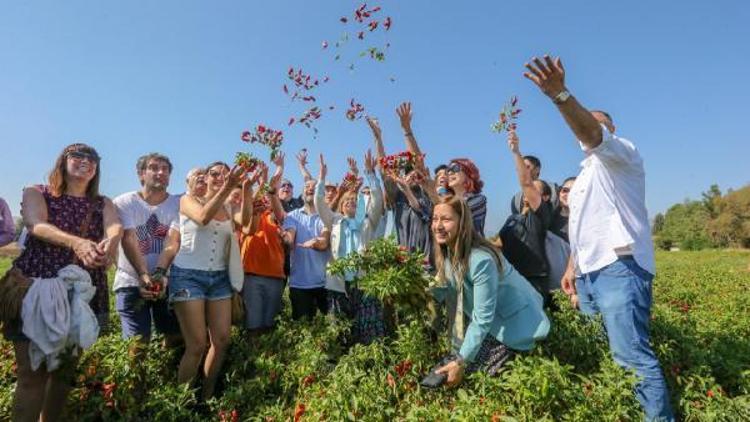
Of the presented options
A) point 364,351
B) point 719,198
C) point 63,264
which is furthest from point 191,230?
point 719,198

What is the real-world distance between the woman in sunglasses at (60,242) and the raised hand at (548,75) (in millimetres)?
2763

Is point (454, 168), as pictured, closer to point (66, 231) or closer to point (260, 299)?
point (260, 299)

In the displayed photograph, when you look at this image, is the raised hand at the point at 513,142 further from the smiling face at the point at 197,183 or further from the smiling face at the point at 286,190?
the smiling face at the point at 286,190

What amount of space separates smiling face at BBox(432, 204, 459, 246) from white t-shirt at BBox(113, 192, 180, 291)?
2423 millimetres

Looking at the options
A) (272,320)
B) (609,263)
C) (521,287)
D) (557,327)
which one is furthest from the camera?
(272,320)

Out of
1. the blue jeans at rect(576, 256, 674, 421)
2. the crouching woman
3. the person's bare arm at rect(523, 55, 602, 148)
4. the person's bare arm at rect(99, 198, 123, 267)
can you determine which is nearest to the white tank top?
the person's bare arm at rect(99, 198, 123, 267)

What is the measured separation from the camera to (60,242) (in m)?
2.79

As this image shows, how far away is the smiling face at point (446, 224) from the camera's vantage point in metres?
3.17

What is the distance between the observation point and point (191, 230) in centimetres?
382

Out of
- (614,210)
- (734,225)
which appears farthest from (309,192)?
(734,225)

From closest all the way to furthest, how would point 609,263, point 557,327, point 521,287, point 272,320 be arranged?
point 609,263 < point 521,287 < point 557,327 < point 272,320

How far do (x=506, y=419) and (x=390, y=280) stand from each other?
1157mm

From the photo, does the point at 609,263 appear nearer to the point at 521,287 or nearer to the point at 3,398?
the point at 521,287

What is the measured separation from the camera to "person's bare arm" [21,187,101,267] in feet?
8.81
